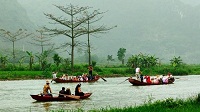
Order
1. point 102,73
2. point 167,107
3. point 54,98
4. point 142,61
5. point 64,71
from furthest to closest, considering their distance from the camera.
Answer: point 142,61 → point 102,73 → point 64,71 → point 54,98 → point 167,107

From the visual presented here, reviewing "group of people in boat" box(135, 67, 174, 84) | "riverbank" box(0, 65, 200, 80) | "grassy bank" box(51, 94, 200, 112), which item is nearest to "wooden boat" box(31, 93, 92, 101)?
"grassy bank" box(51, 94, 200, 112)

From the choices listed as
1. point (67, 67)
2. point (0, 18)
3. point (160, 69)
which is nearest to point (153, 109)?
point (67, 67)

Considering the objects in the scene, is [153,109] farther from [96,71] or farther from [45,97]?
[96,71]

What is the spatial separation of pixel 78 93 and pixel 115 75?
110 ft

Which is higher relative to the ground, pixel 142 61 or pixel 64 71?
pixel 142 61

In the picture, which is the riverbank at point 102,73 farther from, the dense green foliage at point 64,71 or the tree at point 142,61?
the tree at point 142,61

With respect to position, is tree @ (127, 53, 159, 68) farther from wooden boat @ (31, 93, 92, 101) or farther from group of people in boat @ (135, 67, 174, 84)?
wooden boat @ (31, 93, 92, 101)

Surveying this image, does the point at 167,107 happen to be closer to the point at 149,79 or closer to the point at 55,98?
the point at 55,98

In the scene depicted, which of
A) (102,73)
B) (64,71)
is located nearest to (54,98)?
(64,71)

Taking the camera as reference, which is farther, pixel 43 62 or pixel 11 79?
pixel 43 62

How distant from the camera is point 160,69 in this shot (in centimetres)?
6738

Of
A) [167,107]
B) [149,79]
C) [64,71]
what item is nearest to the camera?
[167,107]

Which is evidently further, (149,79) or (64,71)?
(64,71)

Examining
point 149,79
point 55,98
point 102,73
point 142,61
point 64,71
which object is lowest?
point 55,98
